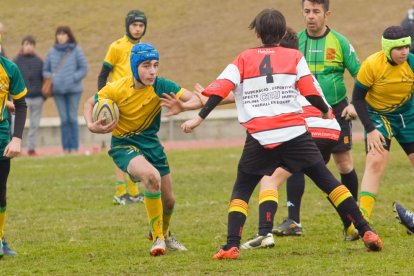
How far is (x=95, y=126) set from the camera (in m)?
8.46

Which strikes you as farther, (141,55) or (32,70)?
(32,70)

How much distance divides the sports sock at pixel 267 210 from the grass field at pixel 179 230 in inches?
8.7

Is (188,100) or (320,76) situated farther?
(320,76)

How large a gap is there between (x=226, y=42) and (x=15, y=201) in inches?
748

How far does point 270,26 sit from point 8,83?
225cm

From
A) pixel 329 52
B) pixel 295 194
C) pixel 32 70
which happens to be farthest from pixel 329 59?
pixel 32 70

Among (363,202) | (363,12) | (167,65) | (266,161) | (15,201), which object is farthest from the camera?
(363,12)

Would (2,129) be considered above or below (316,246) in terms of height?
above

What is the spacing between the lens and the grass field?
7793 millimetres

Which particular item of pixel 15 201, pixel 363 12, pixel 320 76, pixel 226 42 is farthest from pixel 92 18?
pixel 320 76

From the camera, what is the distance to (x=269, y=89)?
7.91 metres

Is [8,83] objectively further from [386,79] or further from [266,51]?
[386,79]

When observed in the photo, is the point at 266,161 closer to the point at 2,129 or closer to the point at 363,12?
Answer: the point at 2,129

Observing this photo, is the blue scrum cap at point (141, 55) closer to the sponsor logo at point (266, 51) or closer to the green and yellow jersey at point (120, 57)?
the sponsor logo at point (266, 51)
